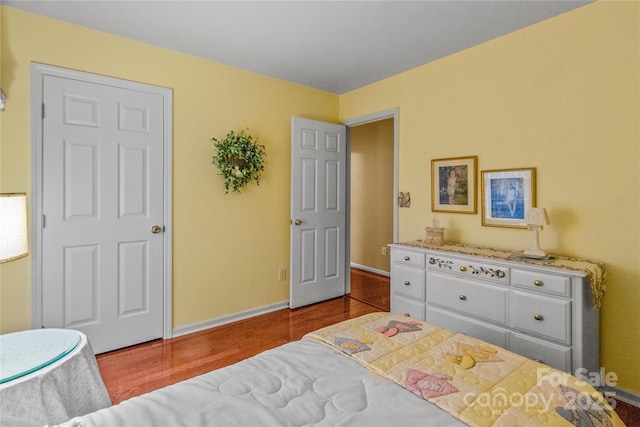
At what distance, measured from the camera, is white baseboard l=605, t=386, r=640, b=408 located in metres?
2.06

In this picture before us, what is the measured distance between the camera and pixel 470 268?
2447 mm

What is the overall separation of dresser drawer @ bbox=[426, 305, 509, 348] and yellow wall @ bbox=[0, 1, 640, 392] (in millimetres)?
635

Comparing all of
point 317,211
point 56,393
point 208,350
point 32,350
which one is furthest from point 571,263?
point 32,350

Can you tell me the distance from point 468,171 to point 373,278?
2630 millimetres

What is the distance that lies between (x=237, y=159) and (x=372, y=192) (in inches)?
110

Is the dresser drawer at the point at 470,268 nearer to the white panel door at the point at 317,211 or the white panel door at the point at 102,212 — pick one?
the white panel door at the point at 317,211

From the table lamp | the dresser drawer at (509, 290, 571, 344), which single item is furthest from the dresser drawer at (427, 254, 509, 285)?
the table lamp

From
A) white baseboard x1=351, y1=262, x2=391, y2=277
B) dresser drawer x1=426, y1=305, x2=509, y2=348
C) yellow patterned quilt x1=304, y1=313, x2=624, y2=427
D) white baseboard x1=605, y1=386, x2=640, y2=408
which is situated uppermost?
yellow patterned quilt x1=304, y1=313, x2=624, y2=427

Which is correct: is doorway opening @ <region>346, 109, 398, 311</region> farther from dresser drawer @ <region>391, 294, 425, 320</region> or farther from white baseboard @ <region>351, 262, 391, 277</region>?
dresser drawer @ <region>391, 294, 425, 320</region>

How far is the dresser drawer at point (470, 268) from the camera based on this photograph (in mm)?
2291

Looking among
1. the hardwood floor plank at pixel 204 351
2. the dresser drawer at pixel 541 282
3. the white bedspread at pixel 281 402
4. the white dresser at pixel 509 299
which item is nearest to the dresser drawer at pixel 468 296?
the white dresser at pixel 509 299

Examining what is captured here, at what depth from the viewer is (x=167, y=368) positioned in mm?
2469

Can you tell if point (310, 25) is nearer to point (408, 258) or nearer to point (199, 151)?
point (199, 151)

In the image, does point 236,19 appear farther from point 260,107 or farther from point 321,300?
point 321,300
